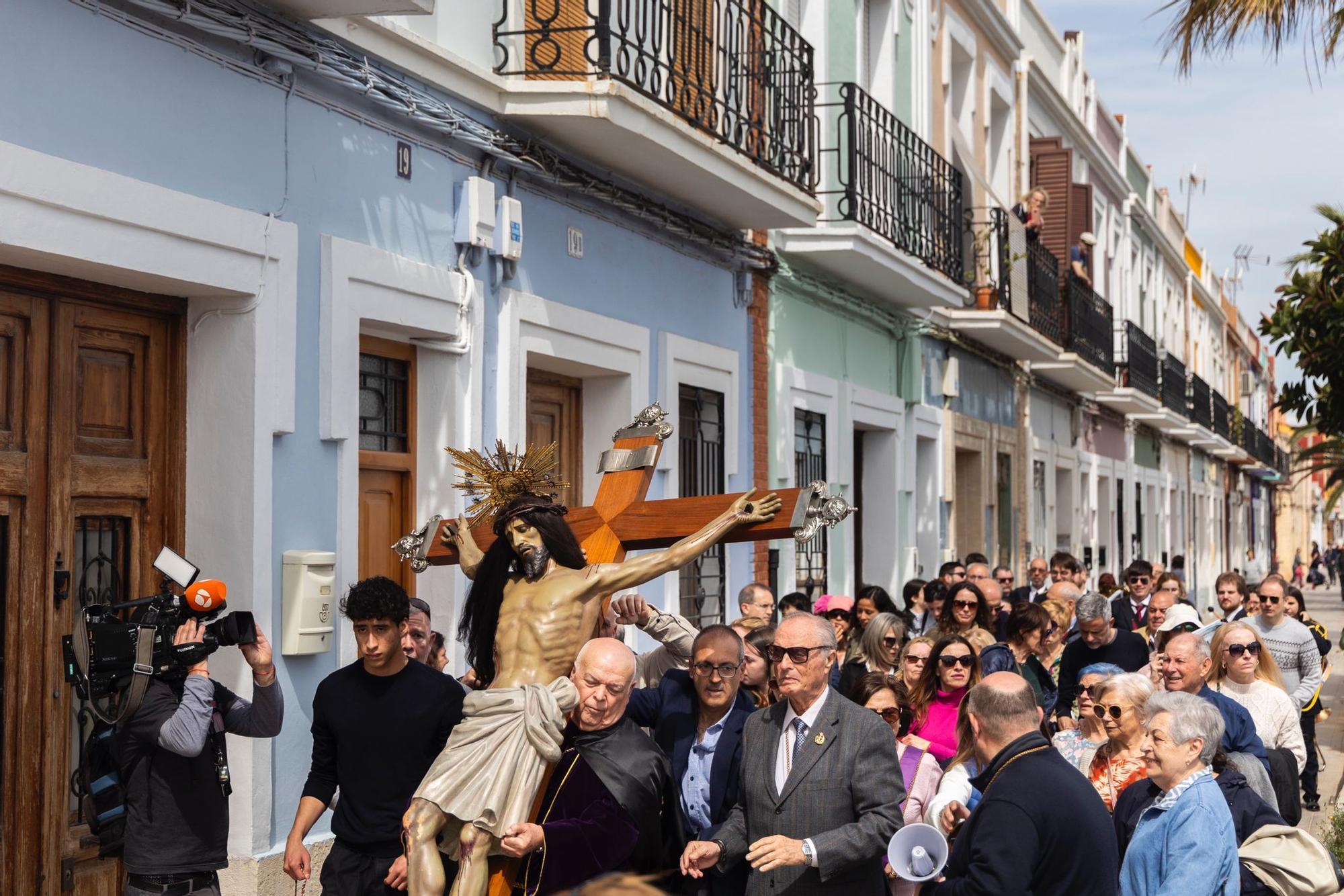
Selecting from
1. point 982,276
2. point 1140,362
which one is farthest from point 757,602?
point 1140,362

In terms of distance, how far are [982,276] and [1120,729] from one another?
39.2 ft

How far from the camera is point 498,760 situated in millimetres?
4570

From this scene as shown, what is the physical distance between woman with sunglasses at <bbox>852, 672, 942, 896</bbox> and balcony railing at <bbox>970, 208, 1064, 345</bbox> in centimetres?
1089

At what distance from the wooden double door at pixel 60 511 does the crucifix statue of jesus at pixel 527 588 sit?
1337mm

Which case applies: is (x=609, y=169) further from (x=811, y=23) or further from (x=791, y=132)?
(x=811, y=23)

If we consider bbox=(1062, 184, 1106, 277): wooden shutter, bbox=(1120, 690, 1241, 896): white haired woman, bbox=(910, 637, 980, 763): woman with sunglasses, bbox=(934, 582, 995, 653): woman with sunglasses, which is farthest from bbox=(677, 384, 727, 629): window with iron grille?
bbox=(1062, 184, 1106, 277): wooden shutter

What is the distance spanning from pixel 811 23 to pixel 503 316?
5.79 m

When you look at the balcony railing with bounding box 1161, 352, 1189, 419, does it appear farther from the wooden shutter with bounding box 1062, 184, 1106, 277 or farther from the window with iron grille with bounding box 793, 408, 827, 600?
the window with iron grille with bounding box 793, 408, 827, 600

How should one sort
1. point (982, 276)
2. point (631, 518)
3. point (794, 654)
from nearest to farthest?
point (794, 654), point (631, 518), point (982, 276)

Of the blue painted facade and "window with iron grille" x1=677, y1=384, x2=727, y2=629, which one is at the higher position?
the blue painted facade

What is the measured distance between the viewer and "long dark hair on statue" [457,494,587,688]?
5117 millimetres

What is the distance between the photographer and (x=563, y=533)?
16.8 feet

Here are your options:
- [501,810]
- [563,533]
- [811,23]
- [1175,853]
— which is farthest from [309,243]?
[811,23]

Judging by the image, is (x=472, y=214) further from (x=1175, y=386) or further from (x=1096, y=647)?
(x=1175, y=386)
